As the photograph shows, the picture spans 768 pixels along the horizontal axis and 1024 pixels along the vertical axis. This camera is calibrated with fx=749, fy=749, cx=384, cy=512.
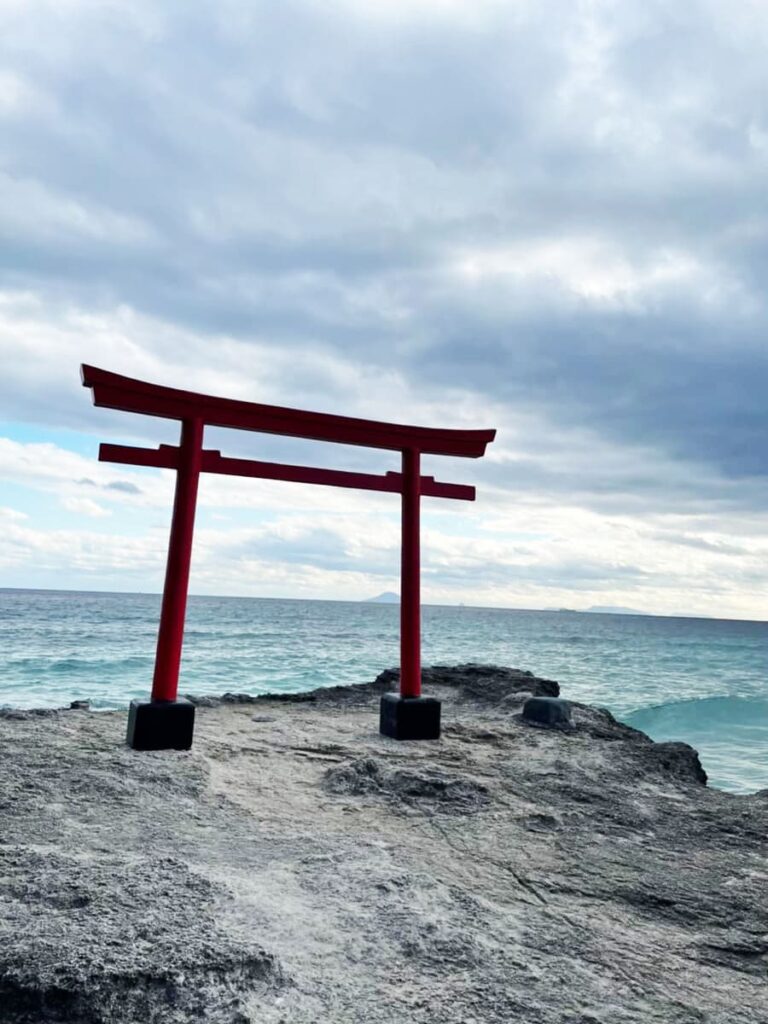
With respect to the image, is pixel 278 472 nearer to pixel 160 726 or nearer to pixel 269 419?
pixel 269 419

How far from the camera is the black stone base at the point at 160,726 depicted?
4.68 m

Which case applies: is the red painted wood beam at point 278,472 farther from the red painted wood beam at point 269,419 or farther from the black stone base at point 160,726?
the black stone base at point 160,726

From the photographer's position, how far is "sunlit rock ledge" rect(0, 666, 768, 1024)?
196 centimetres

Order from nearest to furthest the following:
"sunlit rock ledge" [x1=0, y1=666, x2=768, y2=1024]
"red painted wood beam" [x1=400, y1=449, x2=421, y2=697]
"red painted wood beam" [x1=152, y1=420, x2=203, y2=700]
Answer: "sunlit rock ledge" [x1=0, y1=666, x2=768, y2=1024], "red painted wood beam" [x1=152, y1=420, x2=203, y2=700], "red painted wood beam" [x1=400, y1=449, x2=421, y2=697]

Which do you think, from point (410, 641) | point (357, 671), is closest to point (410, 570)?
point (410, 641)

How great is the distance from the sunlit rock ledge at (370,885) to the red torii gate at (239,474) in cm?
30

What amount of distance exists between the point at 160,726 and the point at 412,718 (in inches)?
69.7

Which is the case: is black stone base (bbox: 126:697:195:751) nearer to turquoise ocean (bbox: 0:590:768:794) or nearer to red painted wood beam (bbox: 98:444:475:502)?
red painted wood beam (bbox: 98:444:475:502)

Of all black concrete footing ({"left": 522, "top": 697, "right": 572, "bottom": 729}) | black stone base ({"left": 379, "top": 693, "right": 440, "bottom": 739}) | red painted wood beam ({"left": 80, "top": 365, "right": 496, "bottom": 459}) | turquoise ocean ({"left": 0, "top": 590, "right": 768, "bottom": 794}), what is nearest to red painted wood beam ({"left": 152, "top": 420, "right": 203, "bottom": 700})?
red painted wood beam ({"left": 80, "top": 365, "right": 496, "bottom": 459})

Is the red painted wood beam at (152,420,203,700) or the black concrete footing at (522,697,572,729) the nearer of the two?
the red painted wood beam at (152,420,203,700)

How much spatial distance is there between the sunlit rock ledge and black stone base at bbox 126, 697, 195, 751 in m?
0.12

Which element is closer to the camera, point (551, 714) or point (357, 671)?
point (551, 714)

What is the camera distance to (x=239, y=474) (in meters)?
5.82

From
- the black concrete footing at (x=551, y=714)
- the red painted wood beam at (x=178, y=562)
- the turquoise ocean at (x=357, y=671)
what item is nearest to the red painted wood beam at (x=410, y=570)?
the black concrete footing at (x=551, y=714)
